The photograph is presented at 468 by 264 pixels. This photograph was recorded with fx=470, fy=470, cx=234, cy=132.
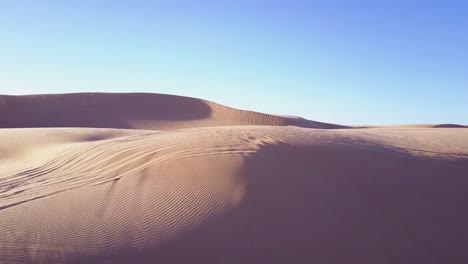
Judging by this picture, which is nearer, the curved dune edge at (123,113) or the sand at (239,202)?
the sand at (239,202)

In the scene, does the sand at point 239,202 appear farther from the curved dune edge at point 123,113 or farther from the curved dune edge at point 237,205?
the curved dune edge at point 123,113

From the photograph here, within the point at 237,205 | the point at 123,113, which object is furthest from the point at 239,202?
the point at 123,113

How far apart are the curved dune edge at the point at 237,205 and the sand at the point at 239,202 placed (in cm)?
2

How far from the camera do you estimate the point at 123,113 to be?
2581 cm

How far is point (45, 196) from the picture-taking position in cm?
534

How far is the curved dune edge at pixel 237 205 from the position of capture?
170 inches

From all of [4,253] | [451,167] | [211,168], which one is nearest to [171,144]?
[211,168]

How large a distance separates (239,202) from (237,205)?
7 cm

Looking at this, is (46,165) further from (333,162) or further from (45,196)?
(333,162)

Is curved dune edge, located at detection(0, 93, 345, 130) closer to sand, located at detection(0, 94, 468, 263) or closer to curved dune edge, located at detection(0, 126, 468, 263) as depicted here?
sand, located at detection(0, 94, 468, 263)

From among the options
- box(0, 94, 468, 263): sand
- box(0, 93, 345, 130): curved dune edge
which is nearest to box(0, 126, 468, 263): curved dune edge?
box(0, 94, 468, 263): sand

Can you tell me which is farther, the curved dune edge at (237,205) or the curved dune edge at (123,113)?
the curved dune edge at (123,113)

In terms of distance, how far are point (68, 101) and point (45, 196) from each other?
22446mm

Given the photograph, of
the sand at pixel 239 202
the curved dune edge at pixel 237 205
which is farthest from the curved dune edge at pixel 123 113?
the curved dune edge at pixel 237 205
